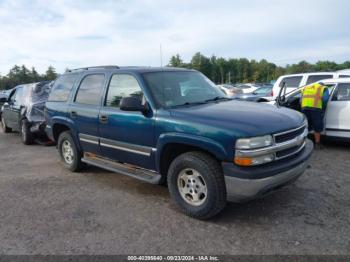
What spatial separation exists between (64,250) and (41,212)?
118cm

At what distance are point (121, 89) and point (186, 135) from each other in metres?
1.59

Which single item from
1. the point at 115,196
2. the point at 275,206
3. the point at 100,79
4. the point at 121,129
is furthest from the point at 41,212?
the point at 275,206

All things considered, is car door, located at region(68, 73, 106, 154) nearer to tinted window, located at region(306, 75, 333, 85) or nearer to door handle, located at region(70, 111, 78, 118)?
door handle, located at region(70, 111, 78, 118)

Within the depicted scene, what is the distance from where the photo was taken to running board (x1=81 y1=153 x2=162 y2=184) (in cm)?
428

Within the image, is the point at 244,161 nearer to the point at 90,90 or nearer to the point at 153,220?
the point at 153,220

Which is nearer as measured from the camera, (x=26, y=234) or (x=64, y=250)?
(x=64, y=250)

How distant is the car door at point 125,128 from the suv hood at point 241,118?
0.55 metres

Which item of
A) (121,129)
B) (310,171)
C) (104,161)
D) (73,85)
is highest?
(73,85)

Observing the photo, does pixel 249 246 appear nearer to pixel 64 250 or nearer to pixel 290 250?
pixel 290 250

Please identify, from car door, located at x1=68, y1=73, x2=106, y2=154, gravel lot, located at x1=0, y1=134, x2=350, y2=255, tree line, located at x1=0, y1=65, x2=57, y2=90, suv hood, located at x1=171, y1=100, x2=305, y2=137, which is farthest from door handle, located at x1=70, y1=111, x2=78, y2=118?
tree line, located at x1=0, y1=65, x2=57, y2=90

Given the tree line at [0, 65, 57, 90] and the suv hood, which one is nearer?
the suv hood

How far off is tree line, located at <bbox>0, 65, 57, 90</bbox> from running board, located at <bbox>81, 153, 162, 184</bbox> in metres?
70.7

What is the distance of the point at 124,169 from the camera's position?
4699 mm

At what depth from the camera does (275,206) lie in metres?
4.18
